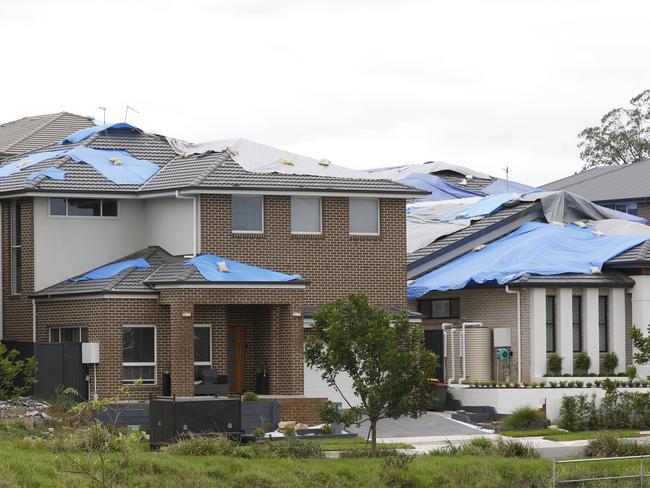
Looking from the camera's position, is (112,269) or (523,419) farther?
(112,269)

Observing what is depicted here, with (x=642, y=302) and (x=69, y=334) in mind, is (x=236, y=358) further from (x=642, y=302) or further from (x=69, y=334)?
(x=642, y=302)

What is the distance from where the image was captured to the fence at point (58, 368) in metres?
41.0

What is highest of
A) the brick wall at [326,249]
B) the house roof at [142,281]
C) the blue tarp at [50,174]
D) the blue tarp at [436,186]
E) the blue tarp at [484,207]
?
the blue tarp at [436,186]

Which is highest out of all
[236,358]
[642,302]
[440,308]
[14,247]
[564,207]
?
[564,207]

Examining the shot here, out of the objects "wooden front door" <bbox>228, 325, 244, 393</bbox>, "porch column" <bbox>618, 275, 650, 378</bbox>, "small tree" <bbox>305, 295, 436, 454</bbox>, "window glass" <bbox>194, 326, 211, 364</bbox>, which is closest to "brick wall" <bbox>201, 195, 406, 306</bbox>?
"wooden front door" <bbox>228, 325, 244, 393</bbox>

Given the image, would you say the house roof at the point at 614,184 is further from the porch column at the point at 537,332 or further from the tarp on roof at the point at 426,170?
the porch column at the point at 537,332

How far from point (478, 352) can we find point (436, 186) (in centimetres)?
1761

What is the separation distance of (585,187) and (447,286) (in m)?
26.5

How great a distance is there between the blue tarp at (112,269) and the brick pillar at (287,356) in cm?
407

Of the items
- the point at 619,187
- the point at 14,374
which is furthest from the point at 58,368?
the point at 619,187

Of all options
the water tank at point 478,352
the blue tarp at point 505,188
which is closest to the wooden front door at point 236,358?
the water tank at point 478,352

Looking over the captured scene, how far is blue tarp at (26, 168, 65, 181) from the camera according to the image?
43.9m

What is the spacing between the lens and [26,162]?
152ft

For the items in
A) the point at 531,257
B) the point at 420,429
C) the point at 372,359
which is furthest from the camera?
the point at 531,257
